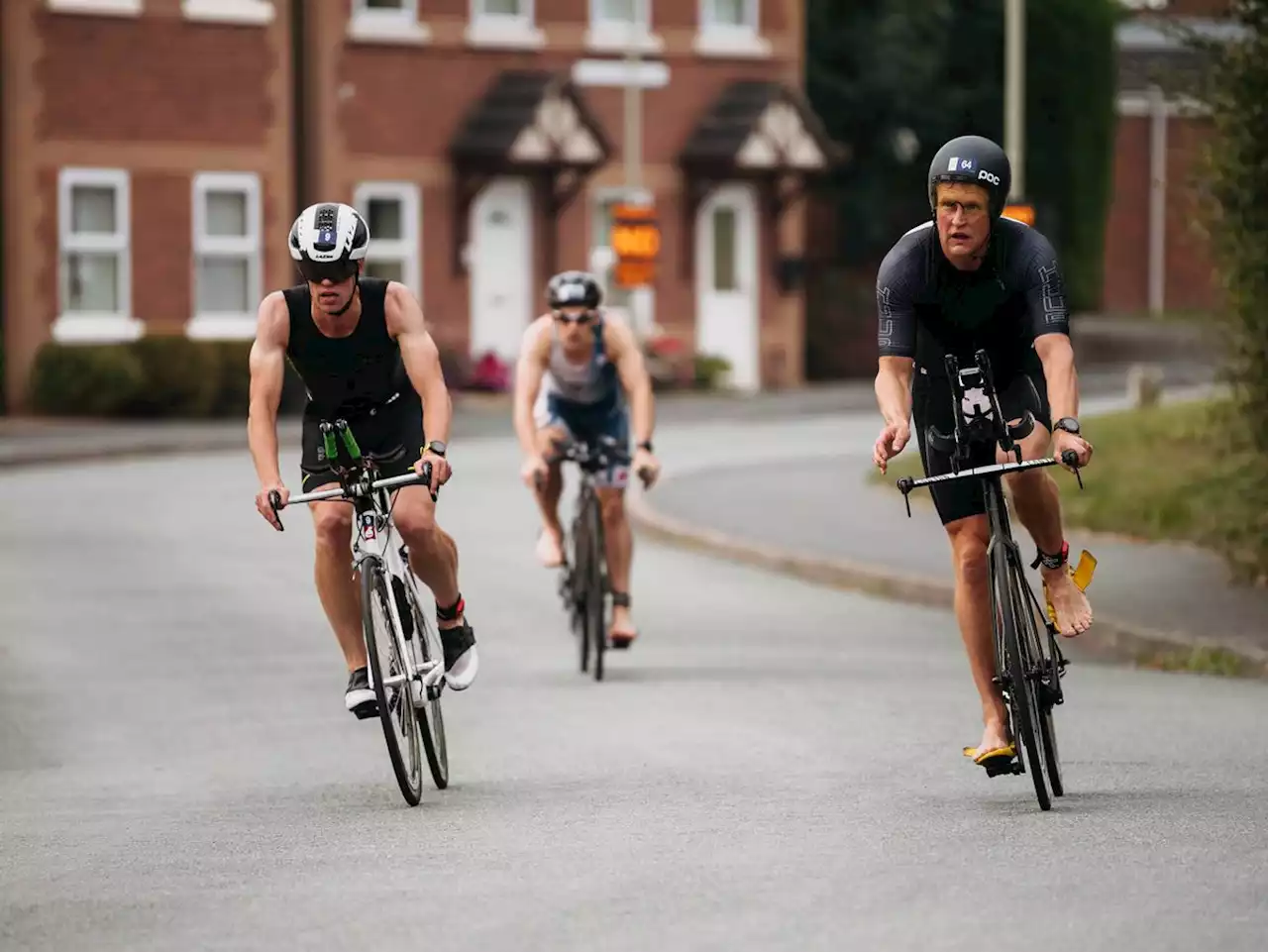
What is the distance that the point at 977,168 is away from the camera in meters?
8.78

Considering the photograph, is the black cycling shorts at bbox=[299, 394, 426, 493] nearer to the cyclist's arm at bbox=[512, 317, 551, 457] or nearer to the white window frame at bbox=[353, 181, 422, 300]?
the cyclist's arm at bbox=[512, 317, 551, 457]

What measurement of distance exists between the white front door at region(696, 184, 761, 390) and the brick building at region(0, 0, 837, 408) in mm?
38

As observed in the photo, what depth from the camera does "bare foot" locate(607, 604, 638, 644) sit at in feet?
45.4

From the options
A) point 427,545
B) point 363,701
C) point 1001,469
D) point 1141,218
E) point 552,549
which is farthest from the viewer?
point 1141,218

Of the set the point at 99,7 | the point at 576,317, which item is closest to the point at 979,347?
the point at 576,317

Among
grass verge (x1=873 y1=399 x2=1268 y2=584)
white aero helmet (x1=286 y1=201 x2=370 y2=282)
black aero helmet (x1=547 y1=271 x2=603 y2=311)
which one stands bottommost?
grass verge (x1=873 y1=399 x2=1268 y2=584)

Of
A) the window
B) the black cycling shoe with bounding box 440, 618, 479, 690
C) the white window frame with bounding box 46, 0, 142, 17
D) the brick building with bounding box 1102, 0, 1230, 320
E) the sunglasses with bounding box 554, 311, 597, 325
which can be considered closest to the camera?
the black cycling shoe with bounding box 440, 618, 479, 690

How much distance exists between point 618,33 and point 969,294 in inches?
1352

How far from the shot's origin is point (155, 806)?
32.5 feet

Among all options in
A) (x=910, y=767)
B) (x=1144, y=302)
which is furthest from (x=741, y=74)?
(x=910, y=767)

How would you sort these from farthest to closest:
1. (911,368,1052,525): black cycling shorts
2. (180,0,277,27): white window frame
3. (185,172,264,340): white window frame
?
(185,172,264,340): white window frame, (180,0,277,27): white window frame, (911,368,1052,525): black cycling shorts

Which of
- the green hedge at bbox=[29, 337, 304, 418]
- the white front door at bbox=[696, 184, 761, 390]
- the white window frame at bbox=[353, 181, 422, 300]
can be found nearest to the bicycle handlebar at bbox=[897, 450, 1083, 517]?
the green hedge at bbox=[29, 337, 304, 418]

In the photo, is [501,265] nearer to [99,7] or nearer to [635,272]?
[635,272]

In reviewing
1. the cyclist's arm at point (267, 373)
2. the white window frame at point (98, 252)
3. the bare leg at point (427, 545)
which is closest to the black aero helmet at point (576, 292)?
the bare leg at point (427, 545)
